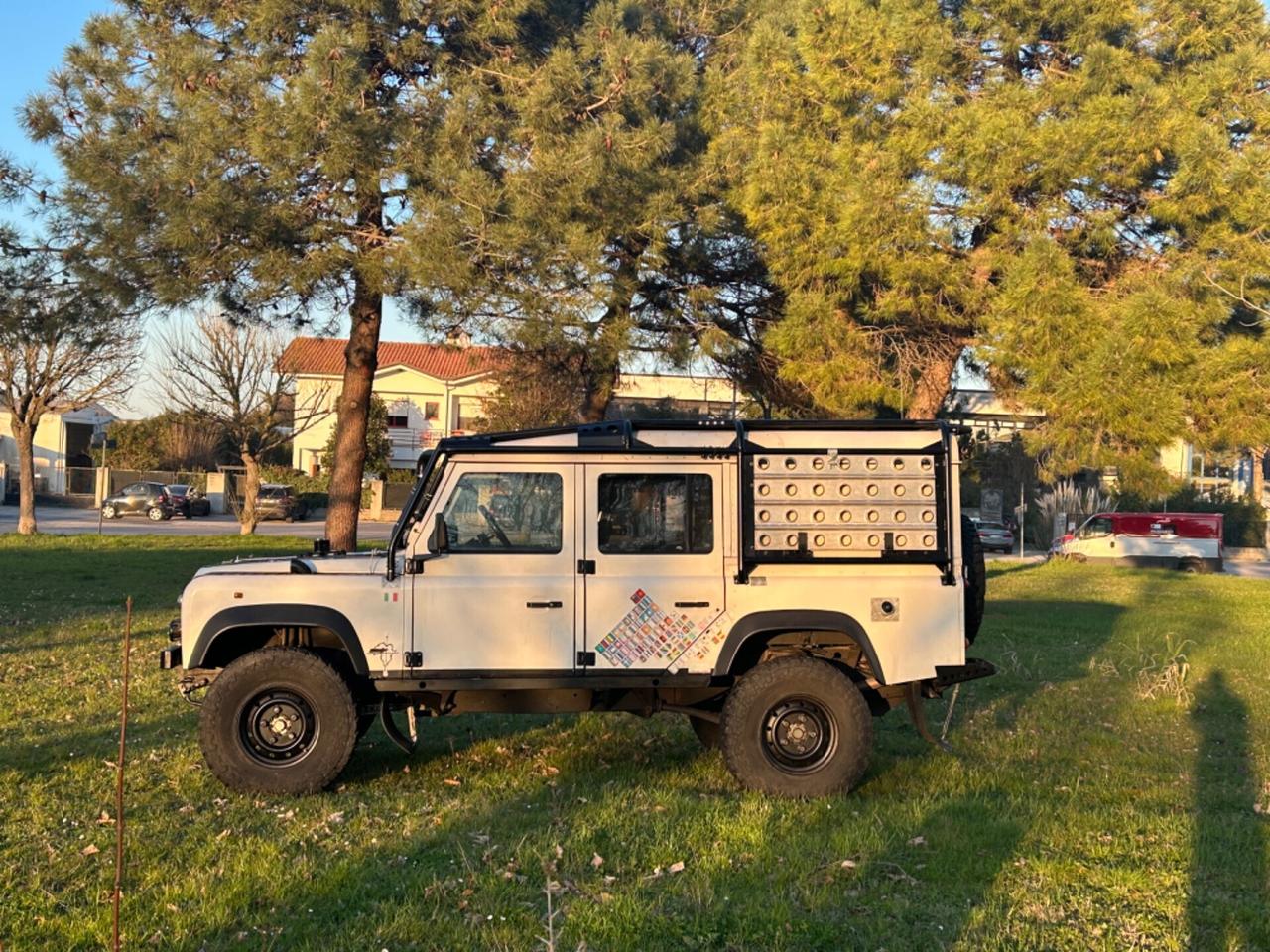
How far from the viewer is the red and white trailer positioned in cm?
3212

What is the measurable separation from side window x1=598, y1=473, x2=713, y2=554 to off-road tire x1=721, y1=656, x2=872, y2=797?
33.7 inches

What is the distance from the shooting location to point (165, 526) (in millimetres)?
40750

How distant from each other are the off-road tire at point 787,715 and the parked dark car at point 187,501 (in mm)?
42111

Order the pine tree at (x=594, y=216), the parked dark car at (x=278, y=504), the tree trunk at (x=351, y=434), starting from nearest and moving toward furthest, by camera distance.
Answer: the pine tree at (x=594, y=216)
the tree trunk at (x=351, y=434)
the parked dark car at (x=278, y=504)

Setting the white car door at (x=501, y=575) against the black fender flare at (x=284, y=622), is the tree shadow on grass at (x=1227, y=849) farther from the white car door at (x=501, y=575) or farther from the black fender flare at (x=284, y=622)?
the black fender flare at (x=284, y=622)

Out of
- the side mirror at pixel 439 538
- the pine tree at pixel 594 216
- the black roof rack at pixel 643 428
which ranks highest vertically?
the pine tree at pixel 594 216

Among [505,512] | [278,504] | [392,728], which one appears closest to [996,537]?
[278,504]

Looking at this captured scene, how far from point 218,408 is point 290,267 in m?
22.7

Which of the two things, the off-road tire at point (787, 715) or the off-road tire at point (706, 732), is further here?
the off-road tire at point (706, 732)

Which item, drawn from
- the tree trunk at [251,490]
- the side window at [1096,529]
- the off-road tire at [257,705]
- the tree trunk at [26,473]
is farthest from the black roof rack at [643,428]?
the tree trunk at [251,490]

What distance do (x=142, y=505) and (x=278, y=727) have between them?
136 feet

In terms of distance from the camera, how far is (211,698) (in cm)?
646

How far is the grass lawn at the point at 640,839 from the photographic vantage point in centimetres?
464

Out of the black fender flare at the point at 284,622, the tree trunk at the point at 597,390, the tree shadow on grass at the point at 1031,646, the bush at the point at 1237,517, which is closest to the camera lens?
the black fender flare at the point at 284,622
